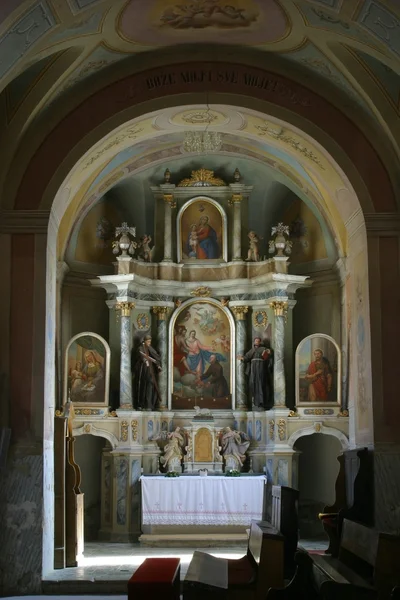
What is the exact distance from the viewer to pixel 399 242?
1369cm

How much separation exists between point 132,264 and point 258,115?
19.6 feet

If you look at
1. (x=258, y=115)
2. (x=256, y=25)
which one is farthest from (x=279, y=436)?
(x=256, y=25)

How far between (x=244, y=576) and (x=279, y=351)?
9.25 metres

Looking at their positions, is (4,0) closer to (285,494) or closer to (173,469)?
(285,494)

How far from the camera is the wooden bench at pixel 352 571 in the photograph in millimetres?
7457

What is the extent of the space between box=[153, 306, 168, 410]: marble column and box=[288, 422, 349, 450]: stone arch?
9.09 ft

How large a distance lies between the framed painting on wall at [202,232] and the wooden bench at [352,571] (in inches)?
450

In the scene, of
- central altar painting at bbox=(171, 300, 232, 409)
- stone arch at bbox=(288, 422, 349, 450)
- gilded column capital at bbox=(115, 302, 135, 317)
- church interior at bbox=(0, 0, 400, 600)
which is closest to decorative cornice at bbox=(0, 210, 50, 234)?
church interior at bbox=(0, 0, 400, 600)

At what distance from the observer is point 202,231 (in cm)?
2061

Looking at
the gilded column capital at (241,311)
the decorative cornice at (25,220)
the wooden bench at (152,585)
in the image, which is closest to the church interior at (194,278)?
the decorative cornice at (25,220)

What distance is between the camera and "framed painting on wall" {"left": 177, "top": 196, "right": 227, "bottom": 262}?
67.5 feet

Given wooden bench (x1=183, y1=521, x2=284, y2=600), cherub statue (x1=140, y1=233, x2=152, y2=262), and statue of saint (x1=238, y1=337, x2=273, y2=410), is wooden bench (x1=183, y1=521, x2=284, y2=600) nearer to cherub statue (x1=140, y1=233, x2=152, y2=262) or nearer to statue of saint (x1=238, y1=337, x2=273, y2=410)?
statue of saint (x1=238, y1=337, x2=273, y2=410)

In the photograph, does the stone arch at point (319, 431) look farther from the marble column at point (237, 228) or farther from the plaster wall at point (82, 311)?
the plaster wall at point (82, 311)

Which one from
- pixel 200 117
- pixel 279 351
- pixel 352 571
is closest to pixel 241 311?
pixel 279 351
